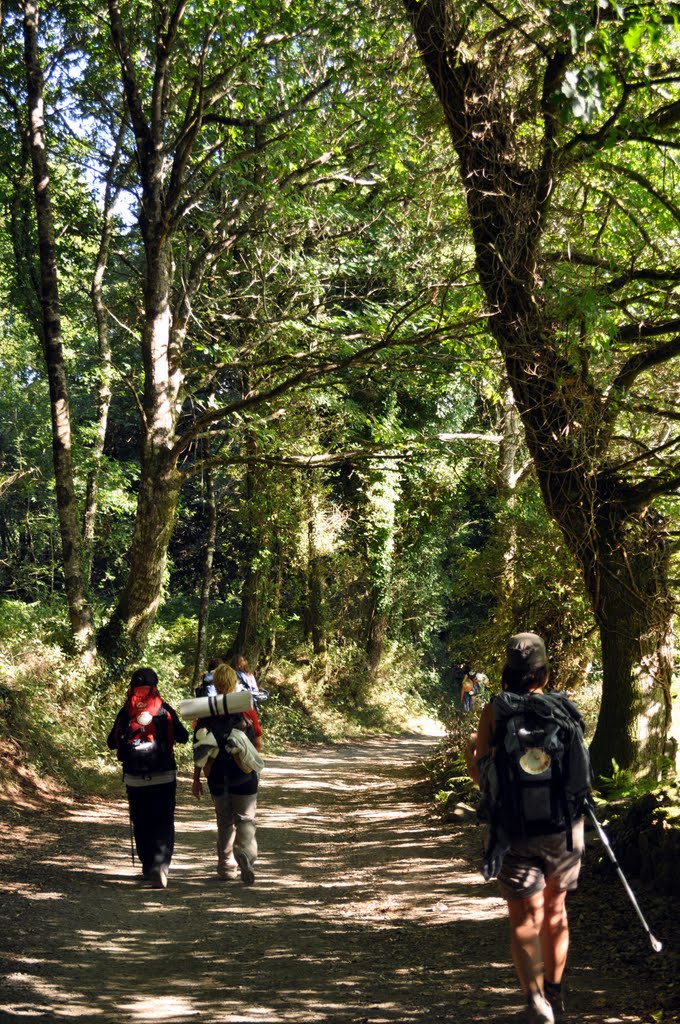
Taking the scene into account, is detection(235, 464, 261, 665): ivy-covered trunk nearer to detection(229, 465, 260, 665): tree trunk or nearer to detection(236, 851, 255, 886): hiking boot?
detection(229, 465, 260, 665): tree trunk

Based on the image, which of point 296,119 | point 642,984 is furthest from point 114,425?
point 642,984

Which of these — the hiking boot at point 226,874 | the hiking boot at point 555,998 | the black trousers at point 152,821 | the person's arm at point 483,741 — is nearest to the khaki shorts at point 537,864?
the person's arm at point 483,741

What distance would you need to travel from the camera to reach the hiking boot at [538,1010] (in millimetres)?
4680

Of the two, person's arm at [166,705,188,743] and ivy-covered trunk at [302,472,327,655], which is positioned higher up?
ivy-covered trunk at [302,472,327,655]

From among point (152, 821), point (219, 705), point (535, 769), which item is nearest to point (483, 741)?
point (535, 769)

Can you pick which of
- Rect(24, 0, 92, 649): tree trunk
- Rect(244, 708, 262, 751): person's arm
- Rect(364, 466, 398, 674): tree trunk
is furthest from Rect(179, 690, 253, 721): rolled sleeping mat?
Rect(364, 466, 398, 674): tree trunk

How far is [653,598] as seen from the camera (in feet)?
29.1

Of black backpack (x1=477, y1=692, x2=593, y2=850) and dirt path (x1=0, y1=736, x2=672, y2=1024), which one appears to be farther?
dirt path (x1=0, y1=736, x2=672, y2=1024)

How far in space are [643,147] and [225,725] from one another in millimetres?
7540

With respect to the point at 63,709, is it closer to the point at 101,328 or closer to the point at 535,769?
the point at 101,328

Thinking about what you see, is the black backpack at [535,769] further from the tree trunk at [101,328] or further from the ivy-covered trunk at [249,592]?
the ivy-covered trunk at [249,592]

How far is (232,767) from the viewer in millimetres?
9023

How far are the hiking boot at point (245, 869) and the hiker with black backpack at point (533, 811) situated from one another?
15.2 feet

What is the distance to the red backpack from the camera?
8.89 m
